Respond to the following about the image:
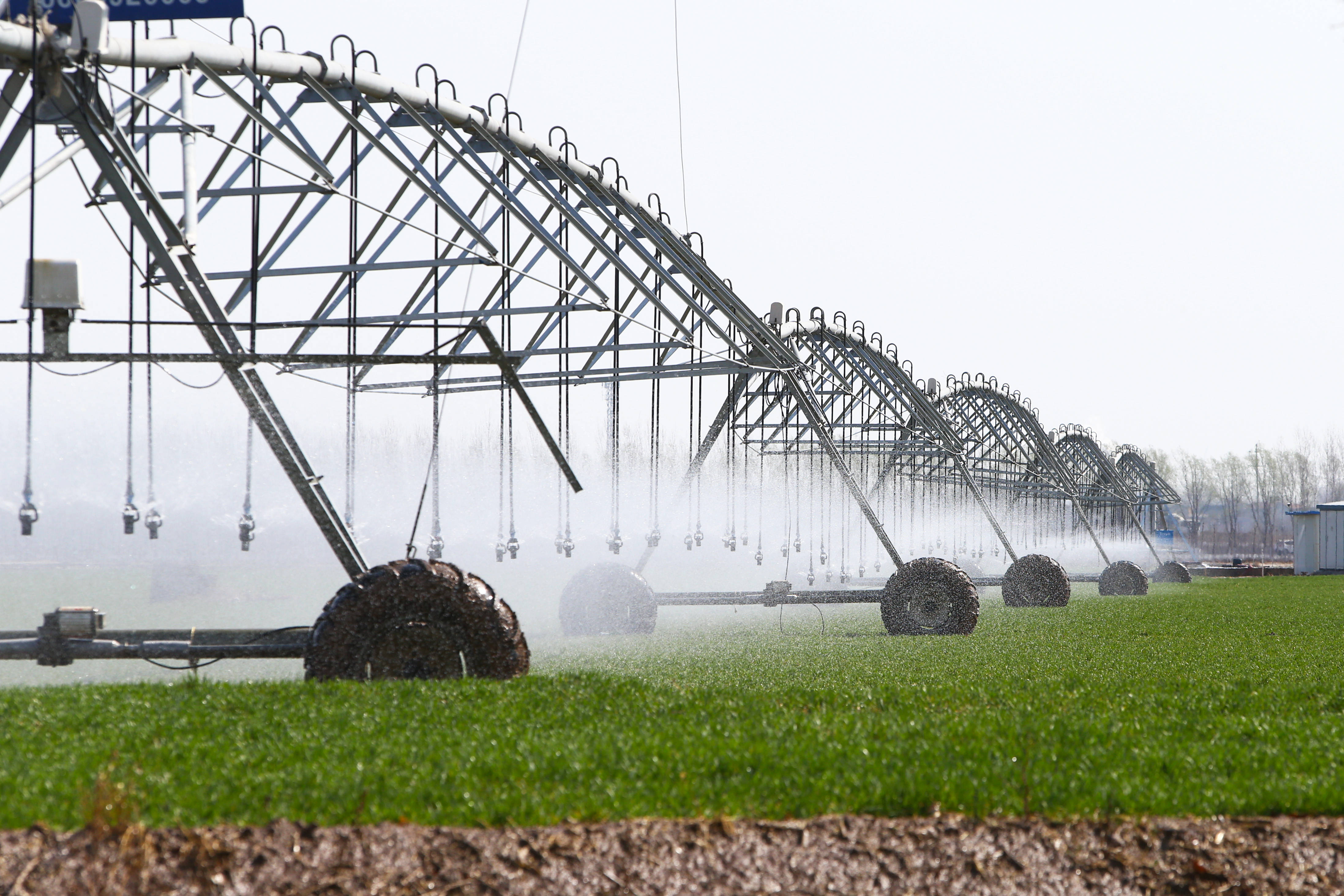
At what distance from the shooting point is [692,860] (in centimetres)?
540

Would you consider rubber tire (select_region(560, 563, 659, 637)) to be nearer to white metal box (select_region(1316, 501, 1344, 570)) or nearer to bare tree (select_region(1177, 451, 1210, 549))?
white metal box (select_region(1316, 501, 1344, 570))

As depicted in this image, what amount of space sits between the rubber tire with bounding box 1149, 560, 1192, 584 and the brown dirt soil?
158 ft

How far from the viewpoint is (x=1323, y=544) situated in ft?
220

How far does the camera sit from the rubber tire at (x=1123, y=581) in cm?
3738

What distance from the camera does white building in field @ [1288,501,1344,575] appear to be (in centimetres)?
6700

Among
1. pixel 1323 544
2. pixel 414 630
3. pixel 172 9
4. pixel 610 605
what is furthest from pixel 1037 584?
pixel 1323 544

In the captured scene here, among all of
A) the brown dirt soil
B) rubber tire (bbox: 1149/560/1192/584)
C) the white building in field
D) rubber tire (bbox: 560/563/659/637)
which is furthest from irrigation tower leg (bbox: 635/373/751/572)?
the white building in field

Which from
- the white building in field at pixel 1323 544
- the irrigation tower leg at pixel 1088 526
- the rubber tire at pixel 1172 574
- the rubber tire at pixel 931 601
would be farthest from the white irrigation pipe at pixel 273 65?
the white building in field at pixel 1323 544

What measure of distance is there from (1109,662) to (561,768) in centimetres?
932

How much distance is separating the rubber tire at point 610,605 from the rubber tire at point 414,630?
12273 millimetres

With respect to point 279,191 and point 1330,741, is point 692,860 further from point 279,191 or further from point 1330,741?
point 279,191

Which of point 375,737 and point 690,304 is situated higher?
point 690,304

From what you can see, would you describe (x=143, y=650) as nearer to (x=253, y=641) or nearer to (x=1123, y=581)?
(x=253, y=641)

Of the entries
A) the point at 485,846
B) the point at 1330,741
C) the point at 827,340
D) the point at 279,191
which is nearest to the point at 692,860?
the point at 485,846
